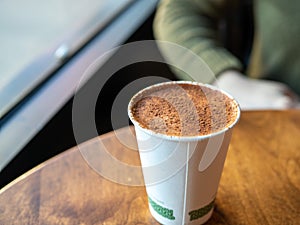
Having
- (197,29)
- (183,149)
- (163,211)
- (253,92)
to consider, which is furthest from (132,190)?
(197,29)

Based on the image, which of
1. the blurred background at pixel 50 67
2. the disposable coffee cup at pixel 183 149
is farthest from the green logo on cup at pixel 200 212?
the blurred background at pixel 50 67

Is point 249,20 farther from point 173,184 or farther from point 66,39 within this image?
point 173,184

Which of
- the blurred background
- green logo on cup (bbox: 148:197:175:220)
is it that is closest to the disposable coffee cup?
green logo on cup (bbox: 148:197:175:220)

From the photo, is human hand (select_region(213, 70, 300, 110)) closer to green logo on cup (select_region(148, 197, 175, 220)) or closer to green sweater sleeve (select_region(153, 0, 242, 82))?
green sweater sleeve (select_region(153, 0, 242, 82))

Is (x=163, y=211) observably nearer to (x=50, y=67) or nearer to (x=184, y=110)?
(x=184, y=110)

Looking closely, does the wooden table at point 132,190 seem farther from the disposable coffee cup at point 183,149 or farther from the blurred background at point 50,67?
the blurred background at point 50,67

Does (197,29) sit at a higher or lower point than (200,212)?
lower

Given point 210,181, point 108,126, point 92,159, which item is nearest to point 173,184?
point 210,181
